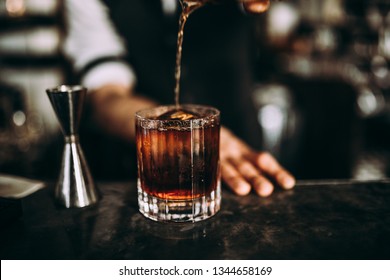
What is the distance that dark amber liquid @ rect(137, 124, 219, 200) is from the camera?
81 cm

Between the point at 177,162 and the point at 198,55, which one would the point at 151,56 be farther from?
the point at 177,162

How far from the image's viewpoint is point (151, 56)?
6.78ft

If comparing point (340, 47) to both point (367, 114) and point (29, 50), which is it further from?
point (29, 50)

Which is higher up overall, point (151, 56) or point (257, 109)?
point (151, 56)

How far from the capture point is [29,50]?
12.9 ft

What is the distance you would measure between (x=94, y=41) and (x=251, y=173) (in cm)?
131

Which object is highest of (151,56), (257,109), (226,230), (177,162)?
(151,56)

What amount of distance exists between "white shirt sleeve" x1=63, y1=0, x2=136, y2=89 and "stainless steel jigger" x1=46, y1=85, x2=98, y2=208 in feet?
3.55

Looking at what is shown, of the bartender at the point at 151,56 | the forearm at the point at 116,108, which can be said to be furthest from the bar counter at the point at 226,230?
the bartender at the point at 151,56

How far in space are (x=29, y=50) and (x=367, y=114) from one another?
5.21 m

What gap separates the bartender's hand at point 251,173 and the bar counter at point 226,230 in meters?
0.03

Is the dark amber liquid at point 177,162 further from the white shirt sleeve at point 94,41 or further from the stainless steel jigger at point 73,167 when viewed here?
the white shirt sleeve at point 94,41

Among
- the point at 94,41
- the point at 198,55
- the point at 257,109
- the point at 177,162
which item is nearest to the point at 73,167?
the point at 177,162

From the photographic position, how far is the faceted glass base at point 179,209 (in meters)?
0.82
